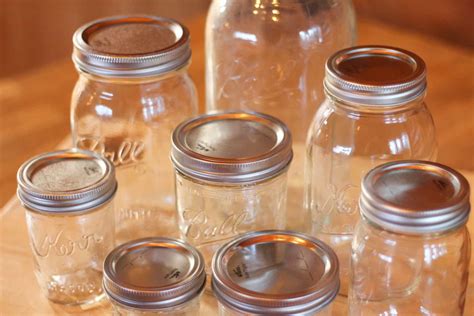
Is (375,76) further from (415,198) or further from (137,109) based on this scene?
(137,109)

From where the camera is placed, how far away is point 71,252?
85cm

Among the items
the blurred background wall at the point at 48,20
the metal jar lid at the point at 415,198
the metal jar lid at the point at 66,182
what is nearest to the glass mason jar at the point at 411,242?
the metal jar lid at the point at 415,198

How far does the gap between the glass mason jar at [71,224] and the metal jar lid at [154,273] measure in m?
0.07

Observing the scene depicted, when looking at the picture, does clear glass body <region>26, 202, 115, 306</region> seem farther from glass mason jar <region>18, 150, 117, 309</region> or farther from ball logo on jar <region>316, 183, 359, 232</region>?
ball logo on jar <region>316, 183, 359, 232</region>

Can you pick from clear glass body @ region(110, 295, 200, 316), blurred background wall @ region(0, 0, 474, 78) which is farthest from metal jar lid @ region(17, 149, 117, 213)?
blurred background wall @ region(0, 0, 474, 78)

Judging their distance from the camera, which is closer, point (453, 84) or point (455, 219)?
point (455, 219)

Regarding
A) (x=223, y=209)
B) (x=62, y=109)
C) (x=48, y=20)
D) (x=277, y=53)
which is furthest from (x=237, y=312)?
(x=48, y=20)

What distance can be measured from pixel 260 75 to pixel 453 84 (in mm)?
372

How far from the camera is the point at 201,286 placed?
0.74 meters

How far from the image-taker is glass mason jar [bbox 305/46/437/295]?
78 centimetres

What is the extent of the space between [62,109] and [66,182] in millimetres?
397

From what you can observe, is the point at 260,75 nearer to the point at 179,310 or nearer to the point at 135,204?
the point at 135,204

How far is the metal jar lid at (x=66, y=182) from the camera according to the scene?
802mm

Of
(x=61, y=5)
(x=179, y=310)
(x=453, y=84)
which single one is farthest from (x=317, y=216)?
(x=61, y=5)
